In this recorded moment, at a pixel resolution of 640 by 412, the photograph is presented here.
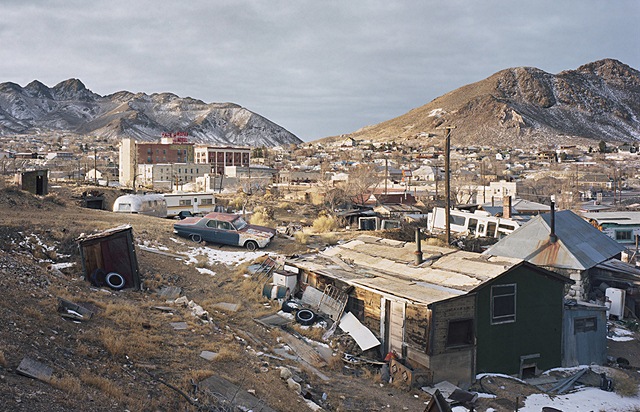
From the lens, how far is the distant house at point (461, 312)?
12.5 meters

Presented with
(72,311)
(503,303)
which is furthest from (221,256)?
(503,303)

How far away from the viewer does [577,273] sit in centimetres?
1830

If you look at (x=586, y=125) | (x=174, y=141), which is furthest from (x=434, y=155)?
(x=586, y=125)

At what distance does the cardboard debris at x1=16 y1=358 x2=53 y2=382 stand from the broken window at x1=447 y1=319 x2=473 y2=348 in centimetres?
882

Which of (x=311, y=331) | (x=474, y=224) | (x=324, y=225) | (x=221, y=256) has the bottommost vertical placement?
(x=311, y=331)

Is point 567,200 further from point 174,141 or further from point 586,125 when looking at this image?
point 586,125

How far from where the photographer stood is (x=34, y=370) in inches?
289

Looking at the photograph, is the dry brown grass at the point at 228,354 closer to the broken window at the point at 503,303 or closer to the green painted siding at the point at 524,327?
the green painted siding at the point at 524,327

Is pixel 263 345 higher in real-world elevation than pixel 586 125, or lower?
lower

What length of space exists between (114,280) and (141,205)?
63.9ft

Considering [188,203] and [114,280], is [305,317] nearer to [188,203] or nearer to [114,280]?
[114,280]

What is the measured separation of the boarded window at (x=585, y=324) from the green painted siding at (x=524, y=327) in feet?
2.76

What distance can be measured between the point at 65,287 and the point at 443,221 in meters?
24.2

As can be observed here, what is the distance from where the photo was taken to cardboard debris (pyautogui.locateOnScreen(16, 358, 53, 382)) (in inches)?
284
